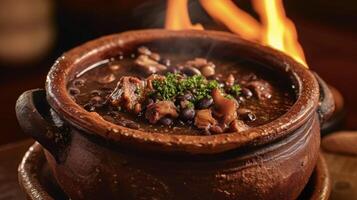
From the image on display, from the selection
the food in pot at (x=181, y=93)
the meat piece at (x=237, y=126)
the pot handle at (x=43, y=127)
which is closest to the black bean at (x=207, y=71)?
the food in pot at (x=181, y=93)

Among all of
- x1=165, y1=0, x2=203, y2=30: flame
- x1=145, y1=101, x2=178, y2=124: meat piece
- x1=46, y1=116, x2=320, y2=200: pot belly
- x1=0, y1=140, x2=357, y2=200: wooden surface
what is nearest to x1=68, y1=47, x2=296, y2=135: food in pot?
x1=145, y1=101, x2=178, y2=124: meat piece

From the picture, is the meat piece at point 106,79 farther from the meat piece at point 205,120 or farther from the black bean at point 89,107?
the meat piece at point 205,120

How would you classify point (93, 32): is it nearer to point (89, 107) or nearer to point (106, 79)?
point (106, 79)

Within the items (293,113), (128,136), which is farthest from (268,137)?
(128,136)

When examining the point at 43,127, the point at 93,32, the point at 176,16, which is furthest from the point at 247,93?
the point at 93,32

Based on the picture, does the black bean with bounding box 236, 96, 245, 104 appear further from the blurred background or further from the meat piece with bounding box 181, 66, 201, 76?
the blurred background

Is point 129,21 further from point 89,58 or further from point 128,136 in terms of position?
point 128,136
